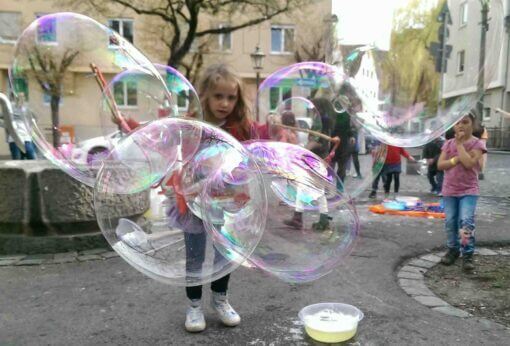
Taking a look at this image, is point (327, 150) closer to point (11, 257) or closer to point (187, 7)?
point (11, 257)

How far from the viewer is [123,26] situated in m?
22.7

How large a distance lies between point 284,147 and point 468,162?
2101mm

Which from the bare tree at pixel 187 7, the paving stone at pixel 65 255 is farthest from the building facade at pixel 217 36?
the paving stone at pixel 65 255

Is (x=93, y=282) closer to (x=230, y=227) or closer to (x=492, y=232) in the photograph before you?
(x=230, y=227)

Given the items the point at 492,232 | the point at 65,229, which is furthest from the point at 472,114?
the point at 65,229

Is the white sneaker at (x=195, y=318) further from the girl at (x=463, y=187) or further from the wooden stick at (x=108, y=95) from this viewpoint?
the girl at (x=463, y=187)

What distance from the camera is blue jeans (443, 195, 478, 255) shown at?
180 inches

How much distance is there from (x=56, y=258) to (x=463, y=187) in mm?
4016

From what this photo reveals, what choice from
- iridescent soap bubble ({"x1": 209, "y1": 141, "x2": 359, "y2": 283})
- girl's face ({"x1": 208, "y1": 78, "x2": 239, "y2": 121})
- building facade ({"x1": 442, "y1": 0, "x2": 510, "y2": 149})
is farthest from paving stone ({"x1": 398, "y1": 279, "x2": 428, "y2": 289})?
girl's face ({"x1": 208, "y1": 78, "x2": 239, "y2": 121})

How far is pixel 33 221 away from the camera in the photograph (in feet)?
16.7

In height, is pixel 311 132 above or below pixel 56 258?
above

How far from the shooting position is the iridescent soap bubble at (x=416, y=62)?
336 centimetres

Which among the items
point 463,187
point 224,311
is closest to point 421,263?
point 463,187

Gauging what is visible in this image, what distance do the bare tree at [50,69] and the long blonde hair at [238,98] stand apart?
128cm
